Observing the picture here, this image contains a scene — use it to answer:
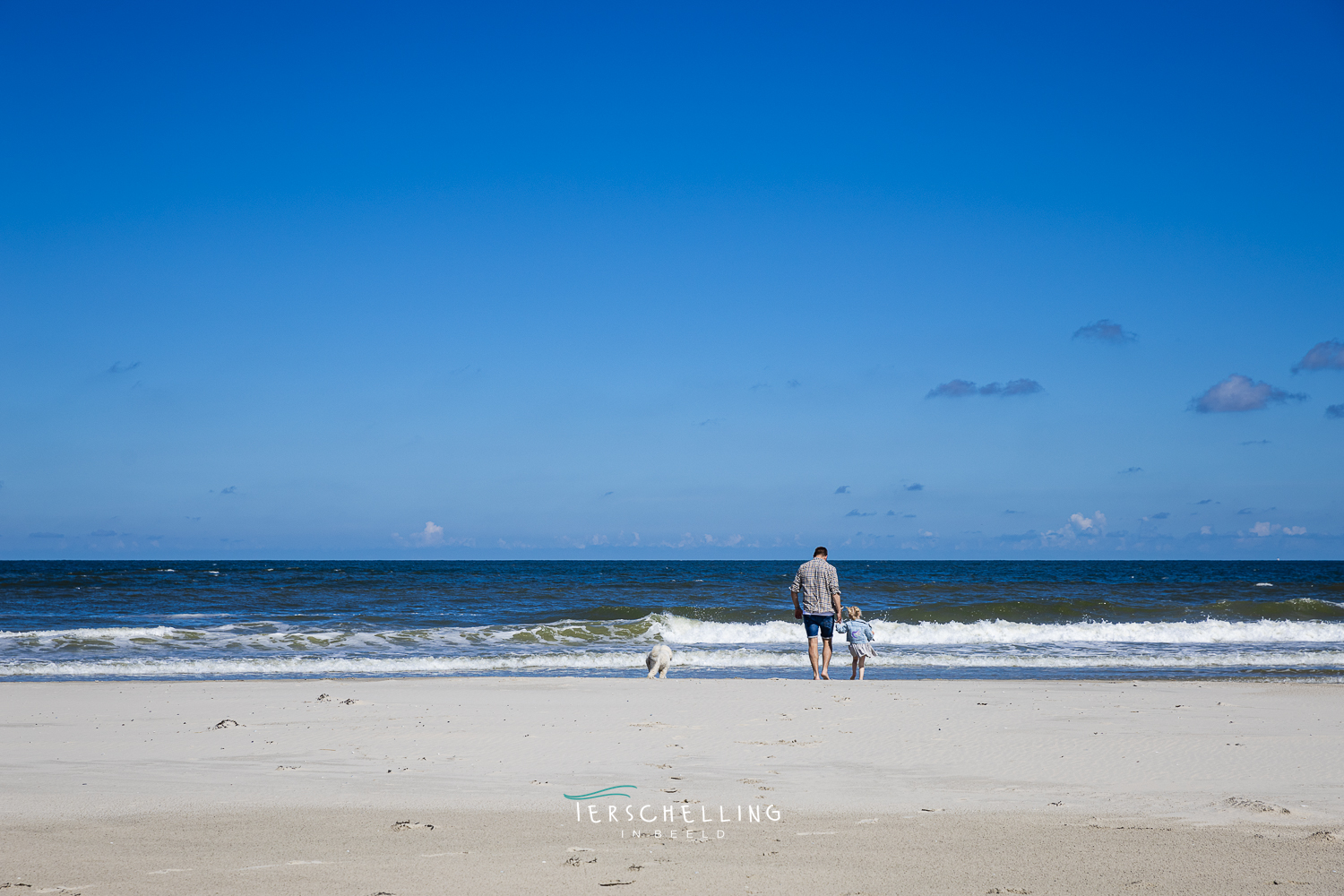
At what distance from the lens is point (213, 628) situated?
65.9 ft

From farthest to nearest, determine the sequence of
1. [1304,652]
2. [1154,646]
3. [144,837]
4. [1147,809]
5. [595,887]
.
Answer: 1. [1154,646]
2. [1304,652]
3. [1147,809]
4. [144,837]
5. [595,887]

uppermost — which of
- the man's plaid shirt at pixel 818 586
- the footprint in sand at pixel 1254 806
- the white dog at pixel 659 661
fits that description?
the man's plaid shirt at pixel 818 586

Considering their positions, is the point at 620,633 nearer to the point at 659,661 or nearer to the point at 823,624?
the point at 659,661

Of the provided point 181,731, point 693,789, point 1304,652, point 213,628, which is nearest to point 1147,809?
point 693,789

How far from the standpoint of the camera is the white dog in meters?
13.0

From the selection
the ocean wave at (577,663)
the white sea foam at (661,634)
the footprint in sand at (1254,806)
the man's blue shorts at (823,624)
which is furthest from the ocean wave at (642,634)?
the footprint in sand at (1254,806)

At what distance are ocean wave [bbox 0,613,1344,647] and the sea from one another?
0.07m

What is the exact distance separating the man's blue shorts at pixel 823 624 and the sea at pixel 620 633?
4.05ft

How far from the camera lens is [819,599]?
12469mm

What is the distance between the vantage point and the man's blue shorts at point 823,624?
41.4ft

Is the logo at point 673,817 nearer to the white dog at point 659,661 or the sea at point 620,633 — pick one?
the white dog at point 659,661

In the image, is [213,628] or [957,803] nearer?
[957,803]

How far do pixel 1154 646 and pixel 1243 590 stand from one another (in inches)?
800

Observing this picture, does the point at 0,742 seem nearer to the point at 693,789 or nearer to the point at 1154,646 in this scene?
the point at 693,789
